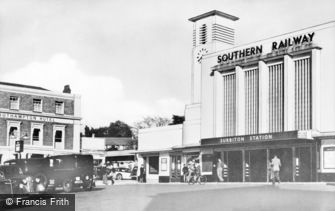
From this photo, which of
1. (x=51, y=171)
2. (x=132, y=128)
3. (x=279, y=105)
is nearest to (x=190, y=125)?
(x=279, y=105)

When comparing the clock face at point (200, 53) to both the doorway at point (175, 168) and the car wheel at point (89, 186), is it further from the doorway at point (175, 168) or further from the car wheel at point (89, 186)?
the car wheel at point (89, 186)

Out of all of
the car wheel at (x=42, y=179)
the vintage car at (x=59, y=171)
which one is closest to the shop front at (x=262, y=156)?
the vintage car at (x=59, y=171)

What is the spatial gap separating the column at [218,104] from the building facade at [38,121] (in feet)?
59.5

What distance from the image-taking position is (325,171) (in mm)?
34438

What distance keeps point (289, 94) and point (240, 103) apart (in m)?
5.37

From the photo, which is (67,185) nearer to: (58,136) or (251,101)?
(251,101)

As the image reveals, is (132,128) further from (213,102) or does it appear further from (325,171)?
(325,171)

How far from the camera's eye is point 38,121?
2188 inches

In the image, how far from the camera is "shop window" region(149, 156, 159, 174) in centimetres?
5196

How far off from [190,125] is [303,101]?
12.8m

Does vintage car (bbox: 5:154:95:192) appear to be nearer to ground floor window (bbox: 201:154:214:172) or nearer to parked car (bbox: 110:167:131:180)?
ground floor window (bbox: 201:154:214:172)

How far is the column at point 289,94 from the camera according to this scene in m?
38.1

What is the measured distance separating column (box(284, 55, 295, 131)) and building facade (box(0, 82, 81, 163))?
82.4 ft

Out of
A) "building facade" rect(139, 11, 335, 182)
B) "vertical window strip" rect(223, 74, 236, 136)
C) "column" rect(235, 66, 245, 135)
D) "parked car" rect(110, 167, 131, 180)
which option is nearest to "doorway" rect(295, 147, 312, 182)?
"building facade" rect(139, 11, 335, 182)
